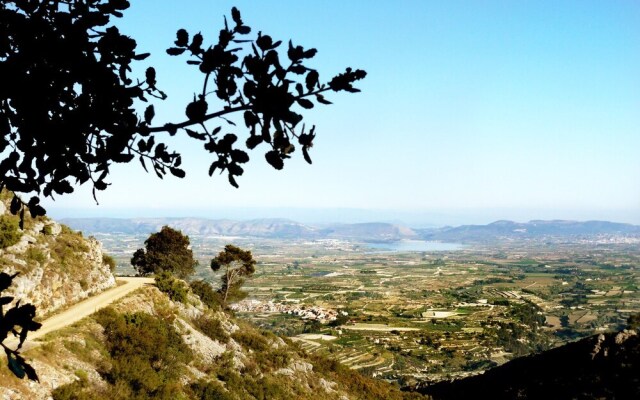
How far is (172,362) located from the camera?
19.4 m

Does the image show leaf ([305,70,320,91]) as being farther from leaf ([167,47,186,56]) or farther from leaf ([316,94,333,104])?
leaf ([167,47,186,56])

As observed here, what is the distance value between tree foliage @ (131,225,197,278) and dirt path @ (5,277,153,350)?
1214cm

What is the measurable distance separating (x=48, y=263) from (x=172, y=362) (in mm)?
9468

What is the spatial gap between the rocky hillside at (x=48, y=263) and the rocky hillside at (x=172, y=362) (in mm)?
2805

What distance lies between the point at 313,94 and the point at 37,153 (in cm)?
221

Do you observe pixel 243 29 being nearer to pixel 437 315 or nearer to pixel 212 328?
pixel 212 328

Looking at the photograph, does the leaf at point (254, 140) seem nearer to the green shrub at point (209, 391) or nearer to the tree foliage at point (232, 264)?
the green shrub at point (209, 391)

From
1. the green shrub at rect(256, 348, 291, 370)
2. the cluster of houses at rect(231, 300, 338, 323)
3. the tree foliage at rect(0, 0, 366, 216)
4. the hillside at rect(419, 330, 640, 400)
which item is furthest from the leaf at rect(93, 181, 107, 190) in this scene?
the cluster of houses at rect(231, 300, 338, 323)

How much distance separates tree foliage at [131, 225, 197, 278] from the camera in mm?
41344

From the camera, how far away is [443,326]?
104438 mm

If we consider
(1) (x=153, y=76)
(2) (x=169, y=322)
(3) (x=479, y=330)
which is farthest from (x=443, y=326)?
(1) (x=153, y=76)

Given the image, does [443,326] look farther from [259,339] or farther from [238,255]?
[259,339]

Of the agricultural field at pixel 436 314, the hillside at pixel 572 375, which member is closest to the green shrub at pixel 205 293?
the agricultural field at pixel 436 314

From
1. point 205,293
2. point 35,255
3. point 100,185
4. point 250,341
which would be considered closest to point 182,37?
point 100,185
